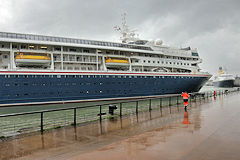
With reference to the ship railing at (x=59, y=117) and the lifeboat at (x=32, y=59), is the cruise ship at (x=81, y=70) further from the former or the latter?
the ship railing at (x=59, y=117)

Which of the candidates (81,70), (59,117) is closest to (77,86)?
(81,70)

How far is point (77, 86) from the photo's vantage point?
82.8 feet

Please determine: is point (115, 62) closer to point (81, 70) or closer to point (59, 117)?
point (81, 70)

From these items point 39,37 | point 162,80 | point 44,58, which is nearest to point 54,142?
point 44,58

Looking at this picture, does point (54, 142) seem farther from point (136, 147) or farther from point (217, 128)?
point (217, 128)

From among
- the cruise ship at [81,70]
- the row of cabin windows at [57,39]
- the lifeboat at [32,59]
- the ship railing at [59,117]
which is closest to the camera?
the ship railing at [59,117]

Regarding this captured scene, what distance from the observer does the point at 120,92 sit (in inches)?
1123

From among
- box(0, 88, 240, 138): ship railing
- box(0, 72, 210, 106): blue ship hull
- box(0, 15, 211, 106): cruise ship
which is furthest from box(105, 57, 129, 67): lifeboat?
box(0, 88, 240, 138): ship railing

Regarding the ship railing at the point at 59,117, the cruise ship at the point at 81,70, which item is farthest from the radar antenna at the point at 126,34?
the ship railing at the point at 59,117

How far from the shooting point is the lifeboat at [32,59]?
2305 cm

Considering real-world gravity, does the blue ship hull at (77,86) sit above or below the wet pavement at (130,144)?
above

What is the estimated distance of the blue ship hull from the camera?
70.5 ft

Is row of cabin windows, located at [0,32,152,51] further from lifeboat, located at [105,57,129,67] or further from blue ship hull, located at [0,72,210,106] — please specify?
blue ship hull, located at [0,72,210,106]

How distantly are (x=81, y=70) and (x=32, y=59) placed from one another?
647cm
